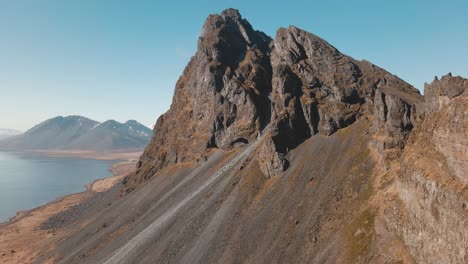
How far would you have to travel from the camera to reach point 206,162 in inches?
5069

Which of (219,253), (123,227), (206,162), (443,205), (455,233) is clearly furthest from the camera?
(206,162)

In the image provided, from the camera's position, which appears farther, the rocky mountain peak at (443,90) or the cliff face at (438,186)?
the rocky mountain peak at (443,90)

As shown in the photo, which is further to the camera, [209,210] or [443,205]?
[209,210]

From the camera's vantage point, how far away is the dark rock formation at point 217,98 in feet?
441

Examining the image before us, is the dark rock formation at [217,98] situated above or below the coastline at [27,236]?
above

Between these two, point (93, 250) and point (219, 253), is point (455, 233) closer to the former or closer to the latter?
point (219, 253)

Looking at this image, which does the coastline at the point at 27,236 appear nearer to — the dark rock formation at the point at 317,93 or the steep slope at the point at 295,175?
the steep slope at the point at 295,175

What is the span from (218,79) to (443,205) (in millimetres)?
114656

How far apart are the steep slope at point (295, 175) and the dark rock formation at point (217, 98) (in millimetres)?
646

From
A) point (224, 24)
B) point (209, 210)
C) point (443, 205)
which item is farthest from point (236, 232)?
point (224, 24)

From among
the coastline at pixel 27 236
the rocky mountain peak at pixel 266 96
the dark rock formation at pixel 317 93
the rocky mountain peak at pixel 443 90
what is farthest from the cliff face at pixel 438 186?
the coastline at pixel 27 236

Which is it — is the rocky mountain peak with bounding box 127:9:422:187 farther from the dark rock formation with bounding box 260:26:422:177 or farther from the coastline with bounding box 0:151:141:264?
the coastline with bounding box 0:151:141:264

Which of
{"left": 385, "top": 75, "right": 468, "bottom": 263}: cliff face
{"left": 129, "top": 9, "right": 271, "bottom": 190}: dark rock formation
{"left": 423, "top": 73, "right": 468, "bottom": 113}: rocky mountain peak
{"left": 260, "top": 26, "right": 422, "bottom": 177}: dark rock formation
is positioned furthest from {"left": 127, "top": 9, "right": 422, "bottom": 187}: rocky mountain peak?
{"left": 385, "top": 75, "right": 468, "bottom": 263}: cliff face

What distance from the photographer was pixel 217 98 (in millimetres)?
142875
